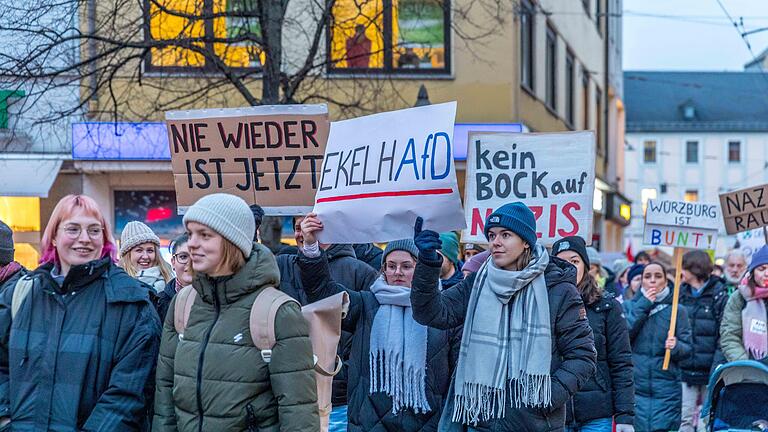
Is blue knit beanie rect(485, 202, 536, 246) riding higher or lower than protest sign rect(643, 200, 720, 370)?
higher

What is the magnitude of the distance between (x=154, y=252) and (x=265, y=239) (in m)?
3.30

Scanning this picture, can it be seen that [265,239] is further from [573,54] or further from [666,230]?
[573,54]

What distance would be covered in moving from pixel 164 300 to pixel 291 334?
69.9 inches

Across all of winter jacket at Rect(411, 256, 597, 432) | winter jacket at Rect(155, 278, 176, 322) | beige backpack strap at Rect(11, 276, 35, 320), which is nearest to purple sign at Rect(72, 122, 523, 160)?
winter jacket at Rect(155, 278, 176, 322)

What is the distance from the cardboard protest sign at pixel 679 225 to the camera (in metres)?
13.0

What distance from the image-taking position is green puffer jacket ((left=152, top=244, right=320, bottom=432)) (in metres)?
4.61

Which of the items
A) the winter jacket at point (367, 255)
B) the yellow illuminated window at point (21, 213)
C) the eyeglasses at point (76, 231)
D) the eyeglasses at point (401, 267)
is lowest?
the yellow illuminated window at point (21, 213)

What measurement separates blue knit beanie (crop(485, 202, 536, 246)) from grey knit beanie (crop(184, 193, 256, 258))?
151 centimetres

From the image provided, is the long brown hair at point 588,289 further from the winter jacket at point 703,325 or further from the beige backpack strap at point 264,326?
the winter jacket at point 703,325

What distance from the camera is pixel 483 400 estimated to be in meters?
5.90

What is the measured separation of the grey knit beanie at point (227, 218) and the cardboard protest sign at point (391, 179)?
1.40 metres

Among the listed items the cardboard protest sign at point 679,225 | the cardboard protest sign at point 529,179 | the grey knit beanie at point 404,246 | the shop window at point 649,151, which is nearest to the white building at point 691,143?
the shop window at point 649,151

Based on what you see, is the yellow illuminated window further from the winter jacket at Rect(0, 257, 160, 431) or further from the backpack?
the winter jacket at Rect(0, 257, 160, 431)

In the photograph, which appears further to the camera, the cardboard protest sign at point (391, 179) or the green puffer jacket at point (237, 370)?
the cardboard protest sign at point (391, 179)
